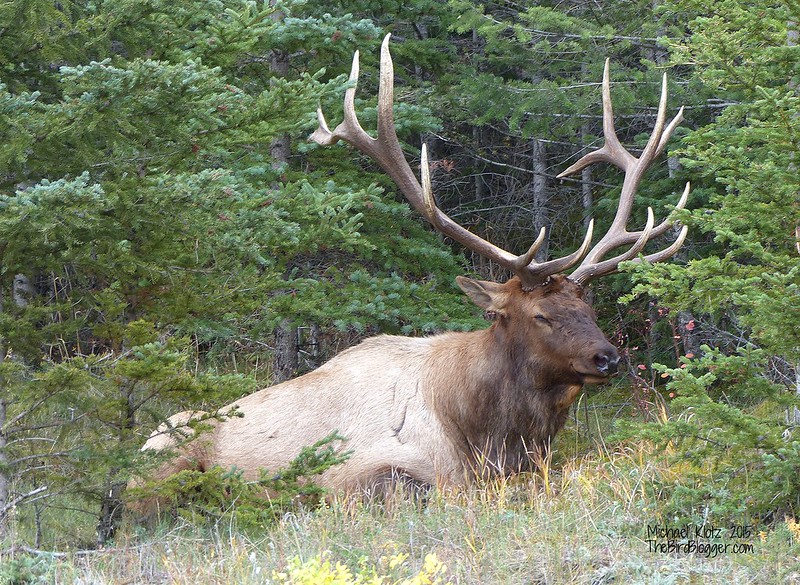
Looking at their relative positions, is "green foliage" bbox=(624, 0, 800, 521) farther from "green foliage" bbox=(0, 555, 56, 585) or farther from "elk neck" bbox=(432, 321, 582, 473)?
"green foliage" bbox=(0, 555, 56, 585)

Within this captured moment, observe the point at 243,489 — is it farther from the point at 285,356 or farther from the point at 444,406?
the point at 285,356

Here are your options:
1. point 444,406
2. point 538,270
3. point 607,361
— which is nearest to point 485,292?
point 538,270

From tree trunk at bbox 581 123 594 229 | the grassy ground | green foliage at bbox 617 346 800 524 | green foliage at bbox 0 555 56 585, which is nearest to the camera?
the grassy ground

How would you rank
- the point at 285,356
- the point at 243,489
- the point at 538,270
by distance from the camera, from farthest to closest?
the point at 285,356 < the point at 538,270 < the point at 243,489

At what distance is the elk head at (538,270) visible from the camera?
640cm

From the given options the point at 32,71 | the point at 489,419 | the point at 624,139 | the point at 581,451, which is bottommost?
the point at 581,451

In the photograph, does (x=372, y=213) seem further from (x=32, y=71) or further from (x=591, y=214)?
(x=32, y=71)

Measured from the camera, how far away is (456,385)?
6.89 meters

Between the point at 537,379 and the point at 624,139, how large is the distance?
5379 millimetres

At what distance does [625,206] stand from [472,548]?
350 cm

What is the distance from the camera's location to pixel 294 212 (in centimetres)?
688

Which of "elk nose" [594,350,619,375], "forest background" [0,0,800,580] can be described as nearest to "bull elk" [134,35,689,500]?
"elk nose" [594,350,619,375]

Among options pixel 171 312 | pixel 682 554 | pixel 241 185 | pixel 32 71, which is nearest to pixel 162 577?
pixel 171 312

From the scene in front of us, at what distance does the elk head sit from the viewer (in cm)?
640
